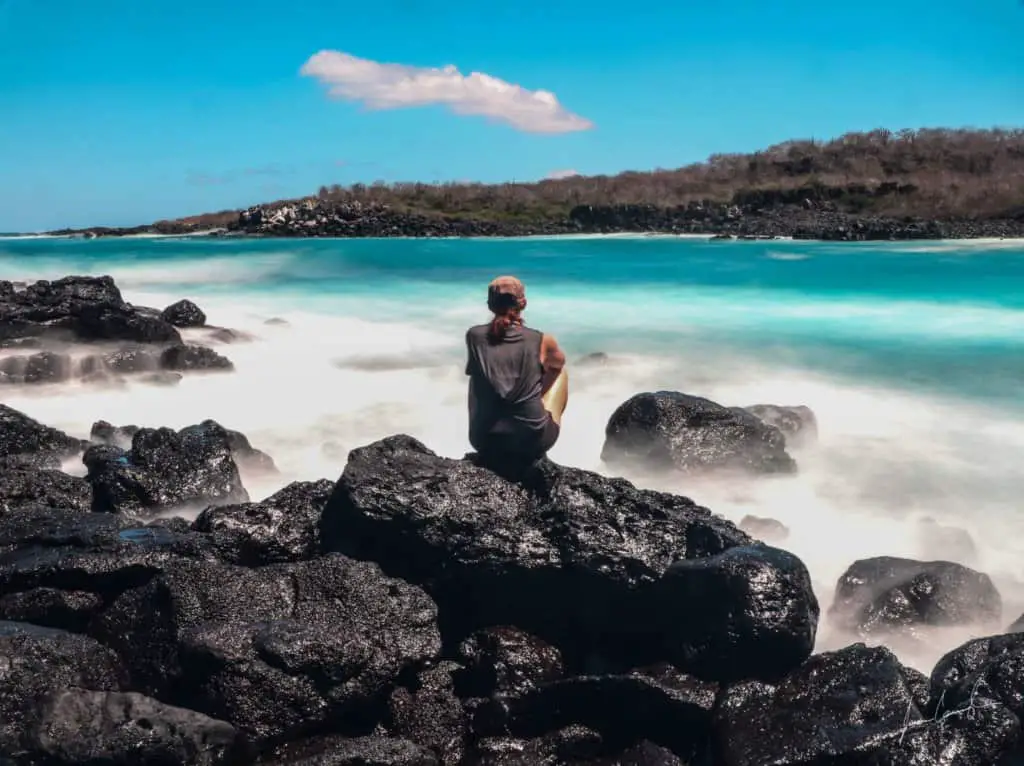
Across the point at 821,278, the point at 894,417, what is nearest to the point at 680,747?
the point at 894,417

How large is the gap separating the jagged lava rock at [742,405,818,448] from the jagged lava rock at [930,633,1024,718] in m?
Answer: 4.89

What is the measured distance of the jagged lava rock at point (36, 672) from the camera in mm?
3582

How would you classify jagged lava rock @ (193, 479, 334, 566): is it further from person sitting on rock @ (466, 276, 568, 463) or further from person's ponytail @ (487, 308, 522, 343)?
person's ponytail @ (487, 308, 522, 343)

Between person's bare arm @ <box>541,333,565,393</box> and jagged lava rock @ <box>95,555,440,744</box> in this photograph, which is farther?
person's bare arm @ <box>541,333,565,393</box>

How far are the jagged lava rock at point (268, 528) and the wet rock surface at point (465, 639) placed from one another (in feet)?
0.04

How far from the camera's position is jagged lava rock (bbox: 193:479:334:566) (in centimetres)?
489

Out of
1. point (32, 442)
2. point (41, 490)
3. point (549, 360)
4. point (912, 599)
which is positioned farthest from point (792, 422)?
point (32, 442)

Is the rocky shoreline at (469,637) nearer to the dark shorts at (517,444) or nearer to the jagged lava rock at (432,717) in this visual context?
the jagged lava rock at (432,717)

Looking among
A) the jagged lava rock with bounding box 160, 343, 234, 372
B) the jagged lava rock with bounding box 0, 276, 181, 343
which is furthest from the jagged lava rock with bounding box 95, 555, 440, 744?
the jagged lava rock with bounding box 0, 276, 181, 343

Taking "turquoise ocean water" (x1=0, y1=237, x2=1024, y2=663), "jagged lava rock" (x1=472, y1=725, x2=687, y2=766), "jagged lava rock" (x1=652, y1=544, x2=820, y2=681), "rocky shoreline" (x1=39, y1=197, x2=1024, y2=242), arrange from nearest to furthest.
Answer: "jagged lava rock" (x1=472, y1=725, x2=687, y2=766) < "jagged lava rock" (x1=652, y1=544, x2=820, y2=681) < "turquoise ocean water" (x1=0, y1=237, x2=1024, y2=663) < "rocky shoreline" (x1=39, y1=197, x2=1024, y2=242)

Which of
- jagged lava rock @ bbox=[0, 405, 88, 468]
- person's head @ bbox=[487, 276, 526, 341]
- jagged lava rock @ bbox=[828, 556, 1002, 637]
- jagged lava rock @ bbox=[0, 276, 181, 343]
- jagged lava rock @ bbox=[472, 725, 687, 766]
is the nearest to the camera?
jagged lava rock @ bbox=[472, 725, 687, 766]

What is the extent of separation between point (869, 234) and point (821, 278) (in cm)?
2137

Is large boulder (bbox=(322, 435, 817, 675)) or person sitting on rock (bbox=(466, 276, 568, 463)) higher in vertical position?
person sitting on rock (bbox=(466, 276, 568, 463))

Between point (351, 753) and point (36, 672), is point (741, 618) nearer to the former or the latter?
point (351, 753)
